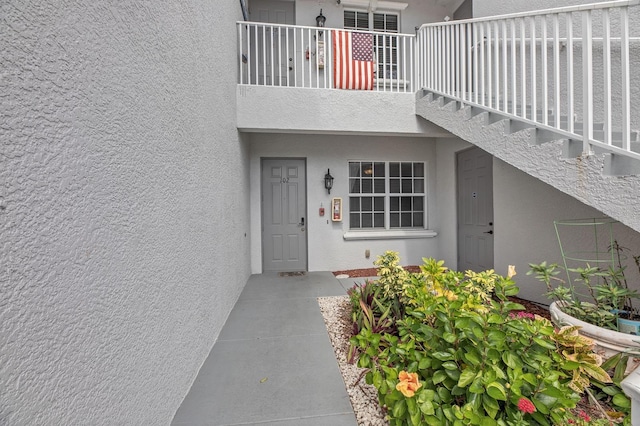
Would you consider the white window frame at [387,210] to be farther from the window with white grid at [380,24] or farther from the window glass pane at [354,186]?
the window with white grid at [380,24]

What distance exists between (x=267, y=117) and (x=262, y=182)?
5.29ft

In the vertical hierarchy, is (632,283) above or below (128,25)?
below

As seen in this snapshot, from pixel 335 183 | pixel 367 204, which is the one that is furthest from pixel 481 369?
pixel 367 204

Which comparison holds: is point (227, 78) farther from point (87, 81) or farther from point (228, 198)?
point (87, 81)

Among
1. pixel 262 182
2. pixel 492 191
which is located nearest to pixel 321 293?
pixel 262 182

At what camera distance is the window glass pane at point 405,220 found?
6302 mm

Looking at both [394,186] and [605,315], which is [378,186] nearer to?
[394,186]

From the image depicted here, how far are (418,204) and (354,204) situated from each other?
1612mm

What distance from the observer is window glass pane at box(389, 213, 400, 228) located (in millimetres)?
6243

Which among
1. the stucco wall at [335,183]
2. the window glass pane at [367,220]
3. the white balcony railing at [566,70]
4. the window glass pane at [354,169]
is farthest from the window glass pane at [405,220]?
the white balcony railing at [566,70]

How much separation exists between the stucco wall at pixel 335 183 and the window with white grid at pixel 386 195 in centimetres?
21

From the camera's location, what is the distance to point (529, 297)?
3.94 m

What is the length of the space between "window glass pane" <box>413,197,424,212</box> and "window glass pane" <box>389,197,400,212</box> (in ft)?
1.36

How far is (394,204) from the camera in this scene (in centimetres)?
627
